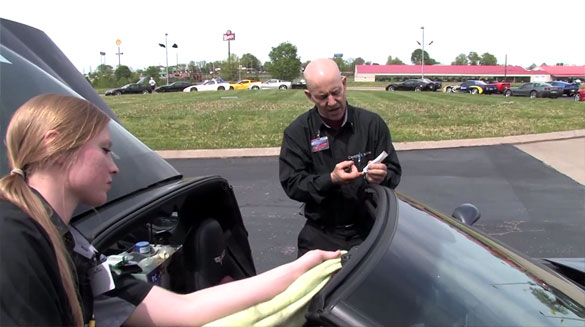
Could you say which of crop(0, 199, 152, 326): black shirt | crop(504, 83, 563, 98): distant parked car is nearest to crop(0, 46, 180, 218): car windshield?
crop(0, 199, 152, 326): black shirt

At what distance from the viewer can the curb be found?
31.5ft

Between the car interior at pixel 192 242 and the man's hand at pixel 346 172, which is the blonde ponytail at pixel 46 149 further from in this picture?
the man's hand at pixel 346 172

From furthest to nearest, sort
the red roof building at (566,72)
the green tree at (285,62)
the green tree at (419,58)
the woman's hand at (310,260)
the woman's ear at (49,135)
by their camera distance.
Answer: the green tree at (419,58) → the red roof building at (566,72) → the green tree at (285,62) → the woman's hand at (310,260) → the woman's ear at (49,135)

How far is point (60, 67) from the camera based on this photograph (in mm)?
3154

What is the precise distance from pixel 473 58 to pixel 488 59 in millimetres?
3810

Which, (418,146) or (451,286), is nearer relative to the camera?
(451,286)

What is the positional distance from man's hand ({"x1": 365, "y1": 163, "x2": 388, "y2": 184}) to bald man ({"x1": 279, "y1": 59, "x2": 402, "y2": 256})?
0.17 m

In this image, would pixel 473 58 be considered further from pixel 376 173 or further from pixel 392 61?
pixel 376 173

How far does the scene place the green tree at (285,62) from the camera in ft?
253

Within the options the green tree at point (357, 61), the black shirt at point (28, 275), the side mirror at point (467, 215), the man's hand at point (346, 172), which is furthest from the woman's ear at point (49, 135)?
the green tree at point (357, 61)

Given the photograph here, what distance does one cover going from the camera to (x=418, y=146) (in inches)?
408

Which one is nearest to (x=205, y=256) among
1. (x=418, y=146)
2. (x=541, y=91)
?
(x=418, y=146)

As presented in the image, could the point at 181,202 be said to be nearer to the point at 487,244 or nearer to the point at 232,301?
the point at 232,301

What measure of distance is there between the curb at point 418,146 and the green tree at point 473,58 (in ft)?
419
